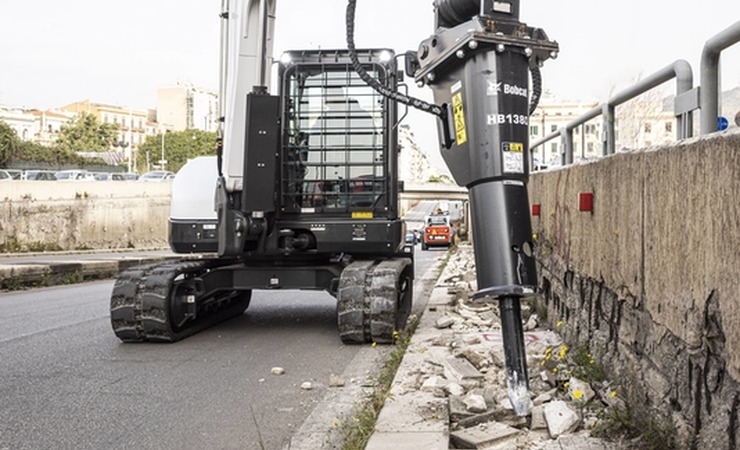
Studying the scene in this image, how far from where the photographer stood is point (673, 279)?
12.2 ft

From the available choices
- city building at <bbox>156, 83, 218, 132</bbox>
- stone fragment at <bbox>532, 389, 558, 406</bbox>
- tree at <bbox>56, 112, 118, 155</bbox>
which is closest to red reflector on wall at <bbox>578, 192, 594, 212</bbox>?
stone fragment at <bbox>532, 389, 558, 406</bbox>

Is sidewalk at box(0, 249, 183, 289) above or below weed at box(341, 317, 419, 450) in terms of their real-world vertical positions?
above

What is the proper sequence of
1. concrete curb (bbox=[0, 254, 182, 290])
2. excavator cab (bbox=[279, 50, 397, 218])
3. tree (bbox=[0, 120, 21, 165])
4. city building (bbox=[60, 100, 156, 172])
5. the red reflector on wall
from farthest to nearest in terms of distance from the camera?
city building (bbox=[60, 100, 156, 172]) < tree (bbox=[0, 120, 21, 165]) < concrete curb (bbox=[0, 254, 182, 290]) < excavator cab (bbox=[279, 50, 397, 218]) < the red reflector on wall

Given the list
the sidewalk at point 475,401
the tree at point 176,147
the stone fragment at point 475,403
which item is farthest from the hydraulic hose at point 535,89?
the tree at point 176,147

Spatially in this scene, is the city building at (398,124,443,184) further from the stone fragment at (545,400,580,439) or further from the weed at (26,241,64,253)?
the weed at (26,241,64,253)

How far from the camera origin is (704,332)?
3.31m

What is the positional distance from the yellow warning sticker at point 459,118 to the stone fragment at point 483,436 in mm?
1632

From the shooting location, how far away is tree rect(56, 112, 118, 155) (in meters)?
101

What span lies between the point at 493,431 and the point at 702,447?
136cm

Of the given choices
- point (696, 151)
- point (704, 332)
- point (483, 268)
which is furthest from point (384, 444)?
point (696, 151)

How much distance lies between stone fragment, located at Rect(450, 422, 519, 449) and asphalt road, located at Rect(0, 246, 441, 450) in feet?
3.91

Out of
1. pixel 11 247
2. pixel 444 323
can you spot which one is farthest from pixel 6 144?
pixel 444 323

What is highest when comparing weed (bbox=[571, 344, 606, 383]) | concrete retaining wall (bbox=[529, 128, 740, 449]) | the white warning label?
the white warning label

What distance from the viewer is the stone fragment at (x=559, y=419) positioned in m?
4.32
